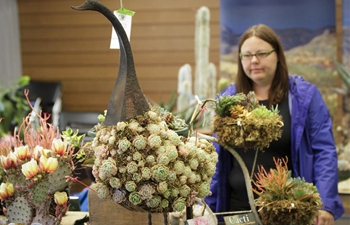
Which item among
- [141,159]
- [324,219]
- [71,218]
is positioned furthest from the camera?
[324,219]

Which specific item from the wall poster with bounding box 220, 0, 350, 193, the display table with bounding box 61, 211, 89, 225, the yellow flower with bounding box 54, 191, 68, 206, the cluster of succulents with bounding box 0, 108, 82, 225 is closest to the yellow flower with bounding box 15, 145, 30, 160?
the cluster of succulents with bounding box 0, 108, 82, 225

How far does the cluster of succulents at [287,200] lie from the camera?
131 centimetres

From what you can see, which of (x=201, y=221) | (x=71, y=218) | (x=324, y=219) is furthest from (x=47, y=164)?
(x=324, y=219)

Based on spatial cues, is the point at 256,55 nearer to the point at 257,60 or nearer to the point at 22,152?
the point at 257,60

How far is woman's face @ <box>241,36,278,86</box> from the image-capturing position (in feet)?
6.59

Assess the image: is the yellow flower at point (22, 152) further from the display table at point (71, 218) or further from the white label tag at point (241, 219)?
the white label tag at point (241, 219)

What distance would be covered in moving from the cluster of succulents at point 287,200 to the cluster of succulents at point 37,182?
578 mm

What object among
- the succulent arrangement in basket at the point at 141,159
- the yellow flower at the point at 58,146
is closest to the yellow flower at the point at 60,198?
the yellow flower at the point at 58,146

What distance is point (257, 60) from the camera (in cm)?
200

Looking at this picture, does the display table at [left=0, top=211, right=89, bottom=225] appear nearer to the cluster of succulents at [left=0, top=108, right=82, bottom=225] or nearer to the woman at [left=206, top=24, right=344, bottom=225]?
the cluster of succulents at [left=0, top=108, right=82, bottom=225]

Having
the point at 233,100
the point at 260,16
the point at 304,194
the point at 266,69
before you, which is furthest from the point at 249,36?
the point at 260,16

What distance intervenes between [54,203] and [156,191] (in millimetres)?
488

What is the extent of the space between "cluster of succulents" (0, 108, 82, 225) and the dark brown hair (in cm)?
95

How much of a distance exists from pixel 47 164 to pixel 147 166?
1.29 ft
